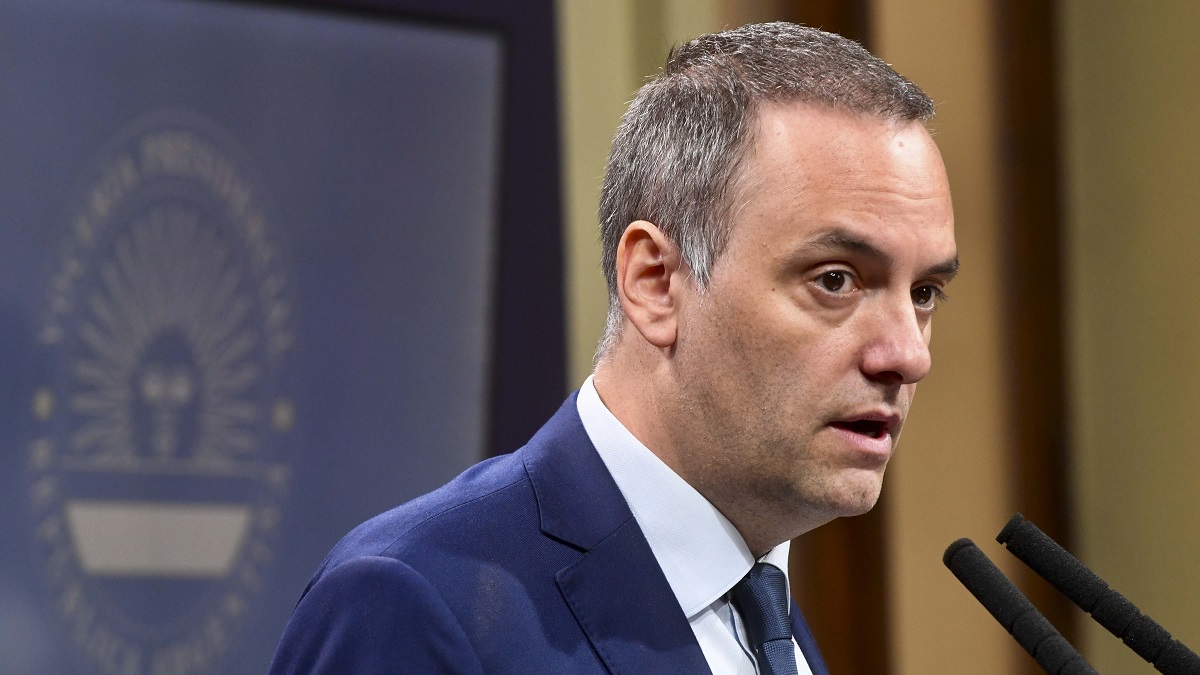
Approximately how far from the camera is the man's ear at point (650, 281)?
1452 mm

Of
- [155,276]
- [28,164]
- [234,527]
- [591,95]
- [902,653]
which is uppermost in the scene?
[591,95]

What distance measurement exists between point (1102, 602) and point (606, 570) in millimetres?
479

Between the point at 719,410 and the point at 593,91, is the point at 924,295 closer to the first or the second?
the point at 719,410

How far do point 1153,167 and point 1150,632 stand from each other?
208cm

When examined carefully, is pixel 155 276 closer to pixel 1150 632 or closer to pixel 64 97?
pixel 64 97

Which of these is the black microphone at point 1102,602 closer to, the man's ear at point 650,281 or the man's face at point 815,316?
the man's face at point 815,316

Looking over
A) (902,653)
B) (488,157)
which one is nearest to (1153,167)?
(902,653)

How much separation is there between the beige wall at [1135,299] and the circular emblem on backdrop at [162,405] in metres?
1.87

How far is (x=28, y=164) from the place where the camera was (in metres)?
2.46

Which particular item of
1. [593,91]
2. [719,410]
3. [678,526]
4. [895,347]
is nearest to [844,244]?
[895,347]

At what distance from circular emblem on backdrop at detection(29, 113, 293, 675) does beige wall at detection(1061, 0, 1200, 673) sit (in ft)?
6.15

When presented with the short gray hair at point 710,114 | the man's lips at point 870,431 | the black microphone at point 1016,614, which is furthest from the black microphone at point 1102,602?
the short gray hair at point 710,114

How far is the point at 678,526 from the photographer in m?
1.42

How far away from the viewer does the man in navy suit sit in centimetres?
131
